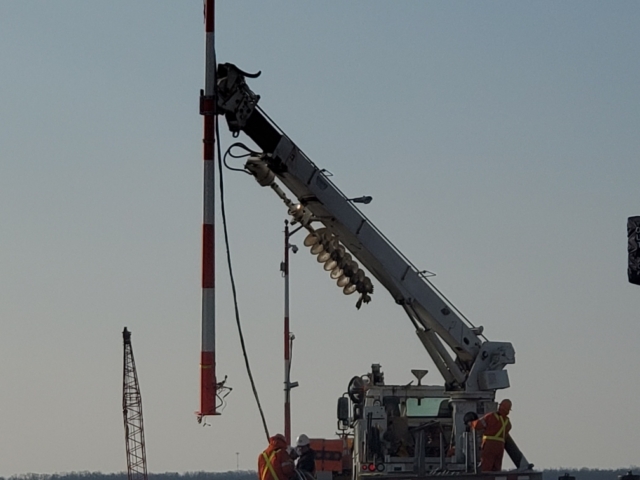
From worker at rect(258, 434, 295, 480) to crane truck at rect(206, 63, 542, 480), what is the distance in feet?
11.2

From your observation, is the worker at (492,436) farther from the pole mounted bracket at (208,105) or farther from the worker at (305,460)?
the pole mounted bracket at (208,105)

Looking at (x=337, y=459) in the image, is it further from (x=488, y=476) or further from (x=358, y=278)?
(x=488, y=476)

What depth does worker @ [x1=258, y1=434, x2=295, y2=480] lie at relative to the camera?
26.8 m

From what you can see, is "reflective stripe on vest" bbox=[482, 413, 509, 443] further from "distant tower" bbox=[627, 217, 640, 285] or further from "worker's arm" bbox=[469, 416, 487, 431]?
"distant tower" bbox=[627, 217, 640, 285]

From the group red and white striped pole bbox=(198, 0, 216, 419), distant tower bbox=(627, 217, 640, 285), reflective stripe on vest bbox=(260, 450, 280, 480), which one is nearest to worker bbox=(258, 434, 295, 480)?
reflective stripe on vest bbox=(260, 450, 280, 480)

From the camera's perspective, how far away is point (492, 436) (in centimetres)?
2873

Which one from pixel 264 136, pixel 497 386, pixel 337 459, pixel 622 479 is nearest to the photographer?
pixel 622 479

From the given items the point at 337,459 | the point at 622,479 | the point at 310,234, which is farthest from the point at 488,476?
the point at 337,459

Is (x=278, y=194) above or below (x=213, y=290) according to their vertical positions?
above

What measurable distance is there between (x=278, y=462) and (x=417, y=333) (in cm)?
627

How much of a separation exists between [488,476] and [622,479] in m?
2.52

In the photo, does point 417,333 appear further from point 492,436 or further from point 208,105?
point 208,105

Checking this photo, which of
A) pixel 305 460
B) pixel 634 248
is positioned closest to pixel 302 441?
pixel 305 460

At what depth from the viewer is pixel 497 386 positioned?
31656 millimetres
